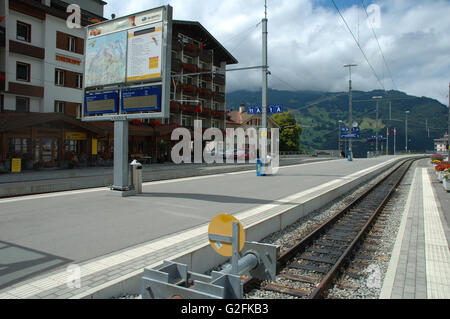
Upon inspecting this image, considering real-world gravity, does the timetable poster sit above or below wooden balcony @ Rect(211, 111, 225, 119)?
below

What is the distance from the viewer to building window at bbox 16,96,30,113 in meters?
24.2

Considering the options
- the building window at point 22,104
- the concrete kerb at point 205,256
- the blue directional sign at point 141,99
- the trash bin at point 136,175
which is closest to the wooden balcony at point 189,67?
the building window at point 22,104

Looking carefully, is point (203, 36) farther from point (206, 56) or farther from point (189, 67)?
point (189, 67)

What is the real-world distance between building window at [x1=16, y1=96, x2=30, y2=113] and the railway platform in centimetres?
1649

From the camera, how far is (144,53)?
1095 cm

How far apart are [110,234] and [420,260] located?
537 centimetres

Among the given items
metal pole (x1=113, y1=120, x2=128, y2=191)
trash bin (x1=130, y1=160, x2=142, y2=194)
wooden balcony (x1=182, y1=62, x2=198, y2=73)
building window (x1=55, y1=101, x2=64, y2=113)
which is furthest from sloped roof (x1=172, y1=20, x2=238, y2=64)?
trash bin (x1=130, y1=160, x2=142, y2=194)

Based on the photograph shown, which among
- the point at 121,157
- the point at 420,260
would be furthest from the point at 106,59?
the point at 420,260

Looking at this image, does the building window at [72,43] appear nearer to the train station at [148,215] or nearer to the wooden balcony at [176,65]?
the train station at [148,215]

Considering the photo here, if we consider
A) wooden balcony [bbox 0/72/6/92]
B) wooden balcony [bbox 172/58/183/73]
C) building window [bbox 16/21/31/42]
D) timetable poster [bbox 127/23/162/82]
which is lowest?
timetable poster [bbox 127/23/162/82]

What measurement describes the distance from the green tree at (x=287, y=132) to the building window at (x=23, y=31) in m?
55.4

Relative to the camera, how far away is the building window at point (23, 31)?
24.3 metres

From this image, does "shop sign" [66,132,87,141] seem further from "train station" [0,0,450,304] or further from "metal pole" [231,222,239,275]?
"metal pole" [231,222,239,275]

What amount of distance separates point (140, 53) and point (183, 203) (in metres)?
5.05
